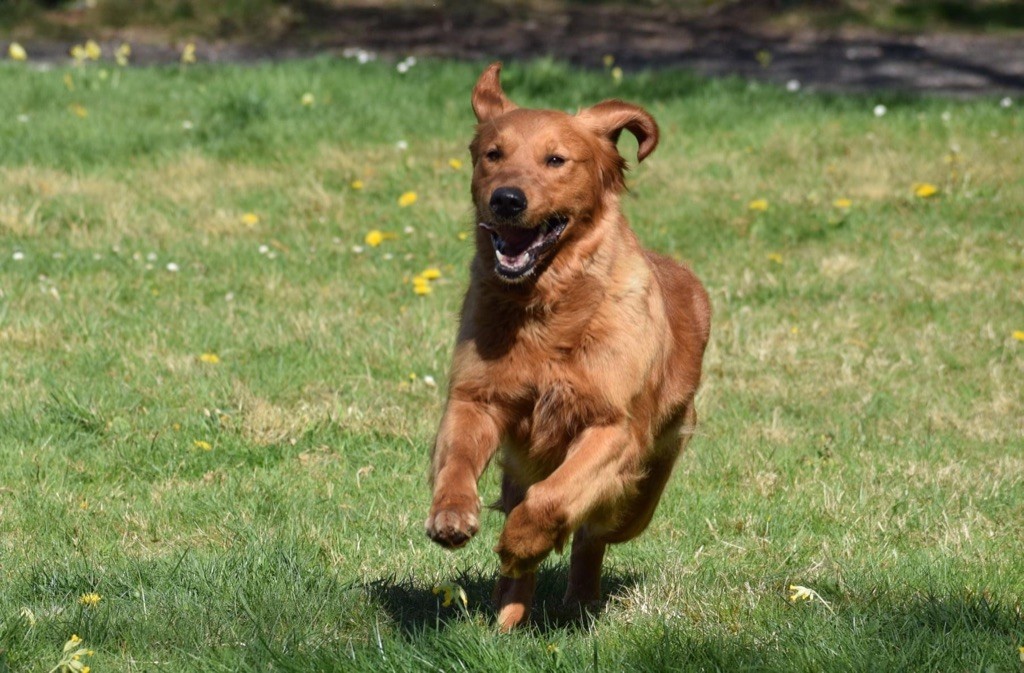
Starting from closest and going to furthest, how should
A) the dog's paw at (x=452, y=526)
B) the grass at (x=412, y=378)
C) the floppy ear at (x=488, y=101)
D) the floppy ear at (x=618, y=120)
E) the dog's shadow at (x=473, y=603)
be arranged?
the dog's paw at (x=452, y=526) < the grass at (x=412, y=378) < the dog's shadow at (x=473, y=603) < the floppy ear at (x=618, y=120) < the floppy ear at (x=488, y=101)

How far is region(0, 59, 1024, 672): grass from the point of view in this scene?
3.96 m

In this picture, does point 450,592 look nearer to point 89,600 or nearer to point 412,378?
point 89,600

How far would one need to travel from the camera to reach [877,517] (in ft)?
16.7

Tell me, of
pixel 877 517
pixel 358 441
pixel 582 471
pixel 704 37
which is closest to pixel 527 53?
pixel 704 37

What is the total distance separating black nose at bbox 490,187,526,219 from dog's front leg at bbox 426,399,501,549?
0.56m

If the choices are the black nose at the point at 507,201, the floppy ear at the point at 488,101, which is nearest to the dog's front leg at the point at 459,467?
the black nose at the point at 507,201

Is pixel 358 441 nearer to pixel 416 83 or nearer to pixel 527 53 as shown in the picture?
pixel 416 83

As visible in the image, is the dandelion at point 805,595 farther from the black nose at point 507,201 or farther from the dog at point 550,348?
the black nose at point 507,201

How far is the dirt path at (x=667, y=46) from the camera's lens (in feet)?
40.9

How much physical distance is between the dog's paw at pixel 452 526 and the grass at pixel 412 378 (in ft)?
0.97

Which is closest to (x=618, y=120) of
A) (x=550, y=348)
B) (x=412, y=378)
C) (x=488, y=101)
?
(x=488, y=101)

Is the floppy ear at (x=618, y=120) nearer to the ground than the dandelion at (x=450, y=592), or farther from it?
farther from it

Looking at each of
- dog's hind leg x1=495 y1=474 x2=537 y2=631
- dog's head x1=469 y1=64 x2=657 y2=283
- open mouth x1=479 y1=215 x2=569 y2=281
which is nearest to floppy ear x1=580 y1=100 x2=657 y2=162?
dog's head x1=469 y1=64 x2=657 y2=283

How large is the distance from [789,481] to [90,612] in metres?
2.77
